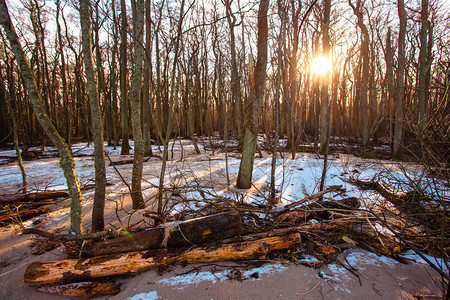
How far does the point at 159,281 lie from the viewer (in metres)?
2.16

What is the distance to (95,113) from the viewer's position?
2.71 m

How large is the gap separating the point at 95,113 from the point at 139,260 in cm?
192

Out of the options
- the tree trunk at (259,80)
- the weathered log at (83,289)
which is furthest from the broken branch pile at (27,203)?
the tree trunk at (259,80)

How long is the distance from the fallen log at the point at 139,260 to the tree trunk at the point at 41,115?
0.53m

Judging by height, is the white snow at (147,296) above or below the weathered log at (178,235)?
below

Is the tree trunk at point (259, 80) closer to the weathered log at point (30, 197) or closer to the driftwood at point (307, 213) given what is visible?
the driftwood at point (307, 213)

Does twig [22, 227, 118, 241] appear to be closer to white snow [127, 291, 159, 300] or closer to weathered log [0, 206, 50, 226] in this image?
white snow [127, 291, 159, 300]

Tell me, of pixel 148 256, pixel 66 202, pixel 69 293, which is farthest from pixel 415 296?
pixel 66 202

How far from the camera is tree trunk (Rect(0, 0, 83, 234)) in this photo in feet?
7.54

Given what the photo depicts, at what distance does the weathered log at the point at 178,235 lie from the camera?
8.19 ft

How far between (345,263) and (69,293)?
9.66 feet

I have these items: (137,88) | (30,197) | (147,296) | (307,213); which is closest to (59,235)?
(147,296)

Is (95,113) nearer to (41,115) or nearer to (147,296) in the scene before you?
(41,115)

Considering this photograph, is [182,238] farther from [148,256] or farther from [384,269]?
[384,269]
